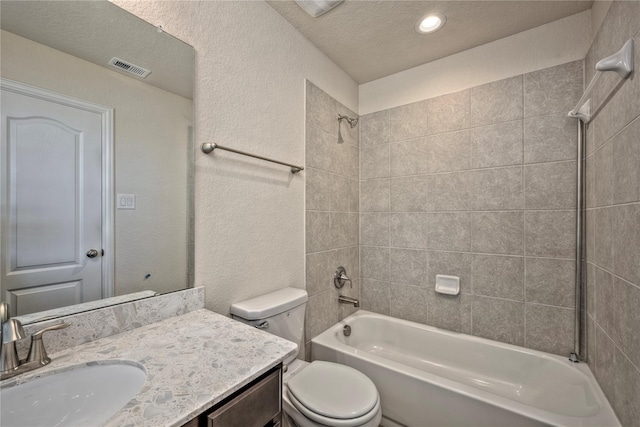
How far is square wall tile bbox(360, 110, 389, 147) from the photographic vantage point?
232cm

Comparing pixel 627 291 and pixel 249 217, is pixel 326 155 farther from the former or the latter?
pixel 627 291

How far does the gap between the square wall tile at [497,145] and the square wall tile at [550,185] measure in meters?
0.13

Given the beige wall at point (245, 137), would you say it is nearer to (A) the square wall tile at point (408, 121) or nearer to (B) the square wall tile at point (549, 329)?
(A) the square wall tile at point (408, 121)

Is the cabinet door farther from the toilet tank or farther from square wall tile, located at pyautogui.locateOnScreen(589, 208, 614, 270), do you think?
square wall tile, located at pyautogui.locateOnScreen(589, 208, 614, 270)

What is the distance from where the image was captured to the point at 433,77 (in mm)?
2109

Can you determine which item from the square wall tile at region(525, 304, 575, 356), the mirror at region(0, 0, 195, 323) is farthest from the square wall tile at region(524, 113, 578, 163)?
the mirror at region(0, 0, 195, 323)

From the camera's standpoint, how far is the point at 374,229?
2373 millimetres

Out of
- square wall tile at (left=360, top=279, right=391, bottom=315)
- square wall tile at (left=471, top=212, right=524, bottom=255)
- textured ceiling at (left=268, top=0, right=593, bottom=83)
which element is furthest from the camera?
square wall tile at (left=360, top=279, right=391, bottom=315)

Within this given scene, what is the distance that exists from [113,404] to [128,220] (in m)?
0.59

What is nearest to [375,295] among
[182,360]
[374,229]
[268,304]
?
[374,229]

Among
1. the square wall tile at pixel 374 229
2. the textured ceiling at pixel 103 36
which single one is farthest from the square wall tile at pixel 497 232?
the textured ceiling at pixel 103 36

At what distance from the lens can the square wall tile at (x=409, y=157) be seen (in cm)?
213

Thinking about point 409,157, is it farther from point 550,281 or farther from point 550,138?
point 550,281

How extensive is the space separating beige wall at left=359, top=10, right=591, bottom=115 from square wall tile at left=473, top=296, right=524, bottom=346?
1538mm
